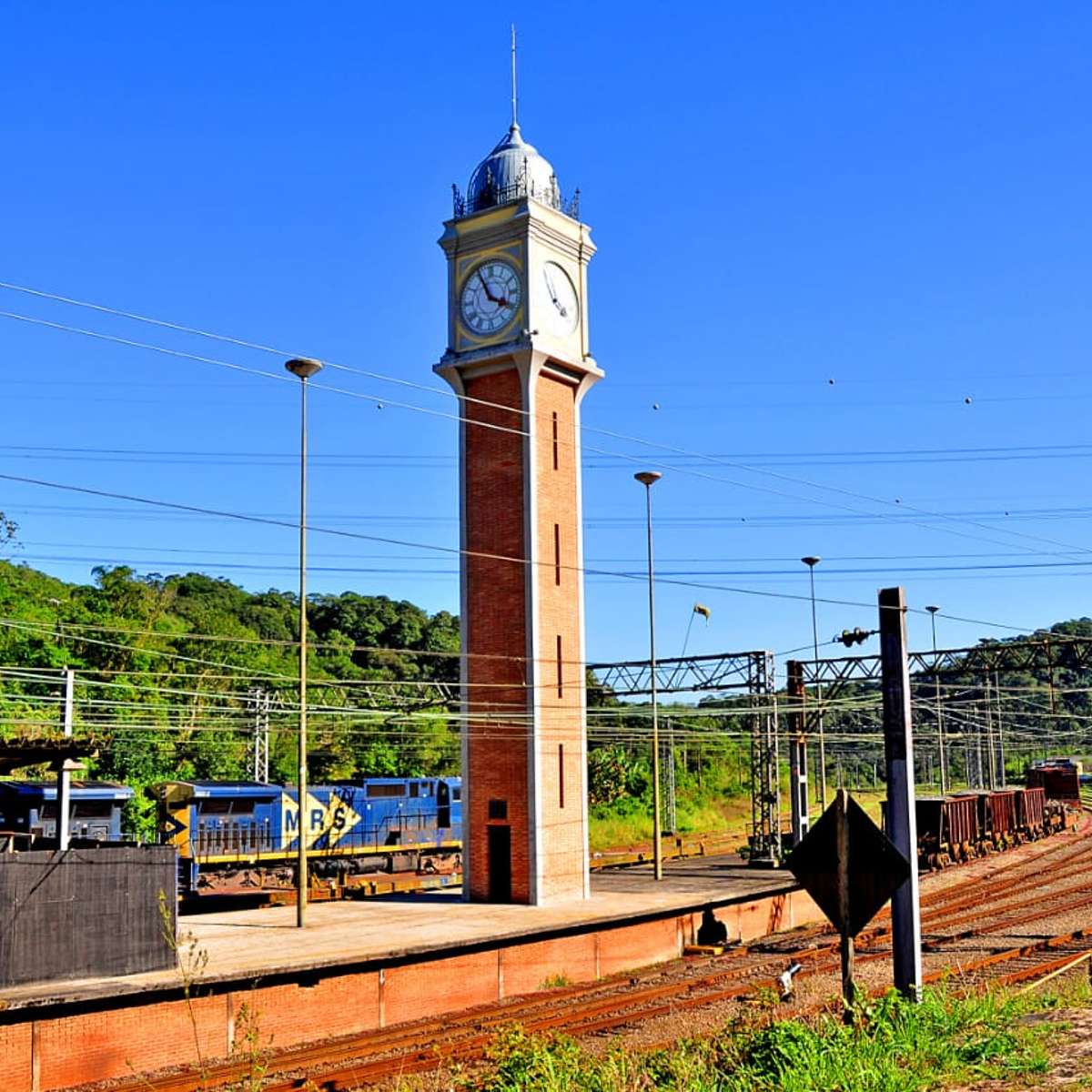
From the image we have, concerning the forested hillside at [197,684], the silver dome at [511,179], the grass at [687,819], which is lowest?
the grass at [687,819]

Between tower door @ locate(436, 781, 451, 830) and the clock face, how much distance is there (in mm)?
23102

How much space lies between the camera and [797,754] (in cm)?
4675

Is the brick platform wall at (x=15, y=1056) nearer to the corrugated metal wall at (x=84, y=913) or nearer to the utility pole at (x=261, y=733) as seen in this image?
the corrugated metal wall at (x=84, y=913)

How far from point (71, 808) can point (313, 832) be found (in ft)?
40.2

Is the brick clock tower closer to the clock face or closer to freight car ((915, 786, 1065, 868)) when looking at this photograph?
the clock face

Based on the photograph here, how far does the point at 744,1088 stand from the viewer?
10.4 meters

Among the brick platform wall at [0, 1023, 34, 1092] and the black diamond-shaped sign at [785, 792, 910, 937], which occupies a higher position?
the black diamond-shaped sign at [785, 792, 910, 937]

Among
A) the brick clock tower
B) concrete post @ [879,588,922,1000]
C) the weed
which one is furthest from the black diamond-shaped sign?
the brick clock tower

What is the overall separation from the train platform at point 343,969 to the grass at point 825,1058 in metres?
2.95

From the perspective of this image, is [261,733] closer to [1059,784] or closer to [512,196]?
[512,196]

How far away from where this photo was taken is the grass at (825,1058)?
35.1ft

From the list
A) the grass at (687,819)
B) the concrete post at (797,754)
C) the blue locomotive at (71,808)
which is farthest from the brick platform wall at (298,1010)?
the grass at (687,819)

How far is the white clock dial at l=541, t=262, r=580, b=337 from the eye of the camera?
38188 millimetres

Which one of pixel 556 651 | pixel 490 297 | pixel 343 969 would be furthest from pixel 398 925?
pixel 490 297
